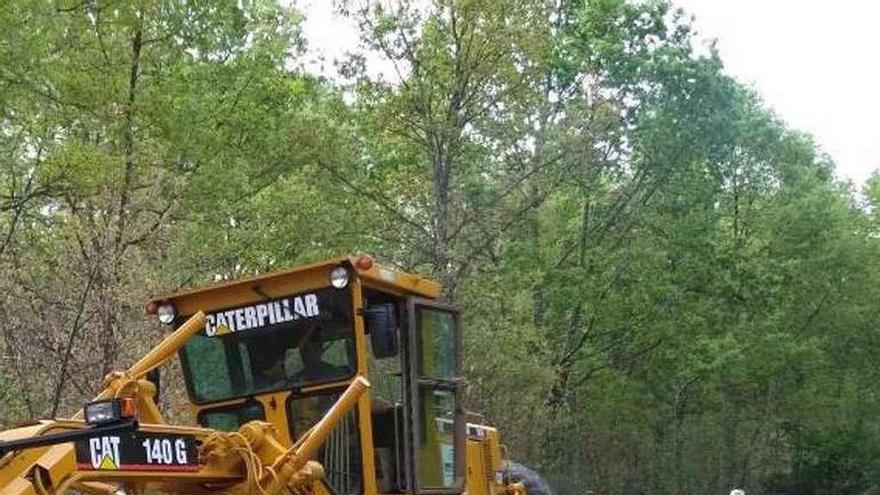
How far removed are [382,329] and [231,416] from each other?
1094 mm

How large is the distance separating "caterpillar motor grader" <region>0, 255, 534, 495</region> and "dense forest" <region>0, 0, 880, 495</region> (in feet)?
17.4

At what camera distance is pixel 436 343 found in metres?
7.95

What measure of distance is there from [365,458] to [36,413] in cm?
683

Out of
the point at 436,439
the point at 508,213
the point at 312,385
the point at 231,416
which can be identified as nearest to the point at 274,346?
the point at 312,385

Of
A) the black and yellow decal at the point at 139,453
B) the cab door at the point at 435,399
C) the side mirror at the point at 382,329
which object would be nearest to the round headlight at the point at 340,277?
the side mirror at the point at 382,329

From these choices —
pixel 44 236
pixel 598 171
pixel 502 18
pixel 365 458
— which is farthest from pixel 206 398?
pixel 598 171

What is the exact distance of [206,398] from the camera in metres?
7.81

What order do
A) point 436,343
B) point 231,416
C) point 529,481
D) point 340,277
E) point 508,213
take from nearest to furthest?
point 340,277, point 231,416, point 436,343, point 529,481, point 508,213

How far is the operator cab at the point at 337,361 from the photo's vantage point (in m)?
7.29

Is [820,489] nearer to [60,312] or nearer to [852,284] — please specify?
[852,284]

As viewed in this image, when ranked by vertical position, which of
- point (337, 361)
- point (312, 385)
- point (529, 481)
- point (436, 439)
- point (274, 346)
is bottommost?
point (529, 481)

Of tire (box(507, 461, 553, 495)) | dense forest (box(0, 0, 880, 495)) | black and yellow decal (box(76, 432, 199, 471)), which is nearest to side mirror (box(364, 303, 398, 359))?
black and yellow decal (box(76, 432, 199, 471))

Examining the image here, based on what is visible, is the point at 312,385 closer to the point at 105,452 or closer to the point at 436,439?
the point at 436,439

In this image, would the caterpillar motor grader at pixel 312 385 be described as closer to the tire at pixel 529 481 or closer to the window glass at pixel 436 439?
the window glass at pixel 436 439
